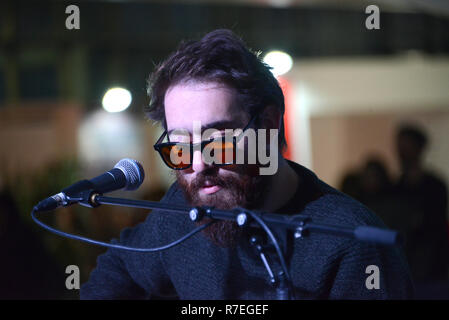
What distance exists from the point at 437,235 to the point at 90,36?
404 centimetres

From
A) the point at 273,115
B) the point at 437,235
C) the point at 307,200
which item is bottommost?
the point at 437,235

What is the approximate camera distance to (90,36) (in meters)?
6.02

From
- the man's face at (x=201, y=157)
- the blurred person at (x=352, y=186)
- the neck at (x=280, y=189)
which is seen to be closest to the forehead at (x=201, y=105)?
the man's face at (x=201, y=157)

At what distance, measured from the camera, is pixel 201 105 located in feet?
4.44

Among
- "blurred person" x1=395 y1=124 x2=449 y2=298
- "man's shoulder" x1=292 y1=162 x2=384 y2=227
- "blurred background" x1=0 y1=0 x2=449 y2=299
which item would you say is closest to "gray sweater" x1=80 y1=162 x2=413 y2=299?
"man's shoulder" x1=292 y1=162 x2=384 y2=227

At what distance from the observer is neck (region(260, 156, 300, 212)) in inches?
58.0

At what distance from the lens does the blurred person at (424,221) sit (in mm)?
3424

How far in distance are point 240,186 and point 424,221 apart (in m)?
2.50

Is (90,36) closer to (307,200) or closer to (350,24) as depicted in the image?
(350,24)

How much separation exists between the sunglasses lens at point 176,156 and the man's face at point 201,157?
21 mm

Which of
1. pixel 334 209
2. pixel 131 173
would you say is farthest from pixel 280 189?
pixel 131 173

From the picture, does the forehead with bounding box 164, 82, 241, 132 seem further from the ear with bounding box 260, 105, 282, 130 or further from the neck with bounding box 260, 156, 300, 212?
the neck with bounding box 260, 156, 300, 212

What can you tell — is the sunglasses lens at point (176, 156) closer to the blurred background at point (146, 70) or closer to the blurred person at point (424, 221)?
the blurred person at point (424, 221)

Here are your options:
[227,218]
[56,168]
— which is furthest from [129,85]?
[227,218]
